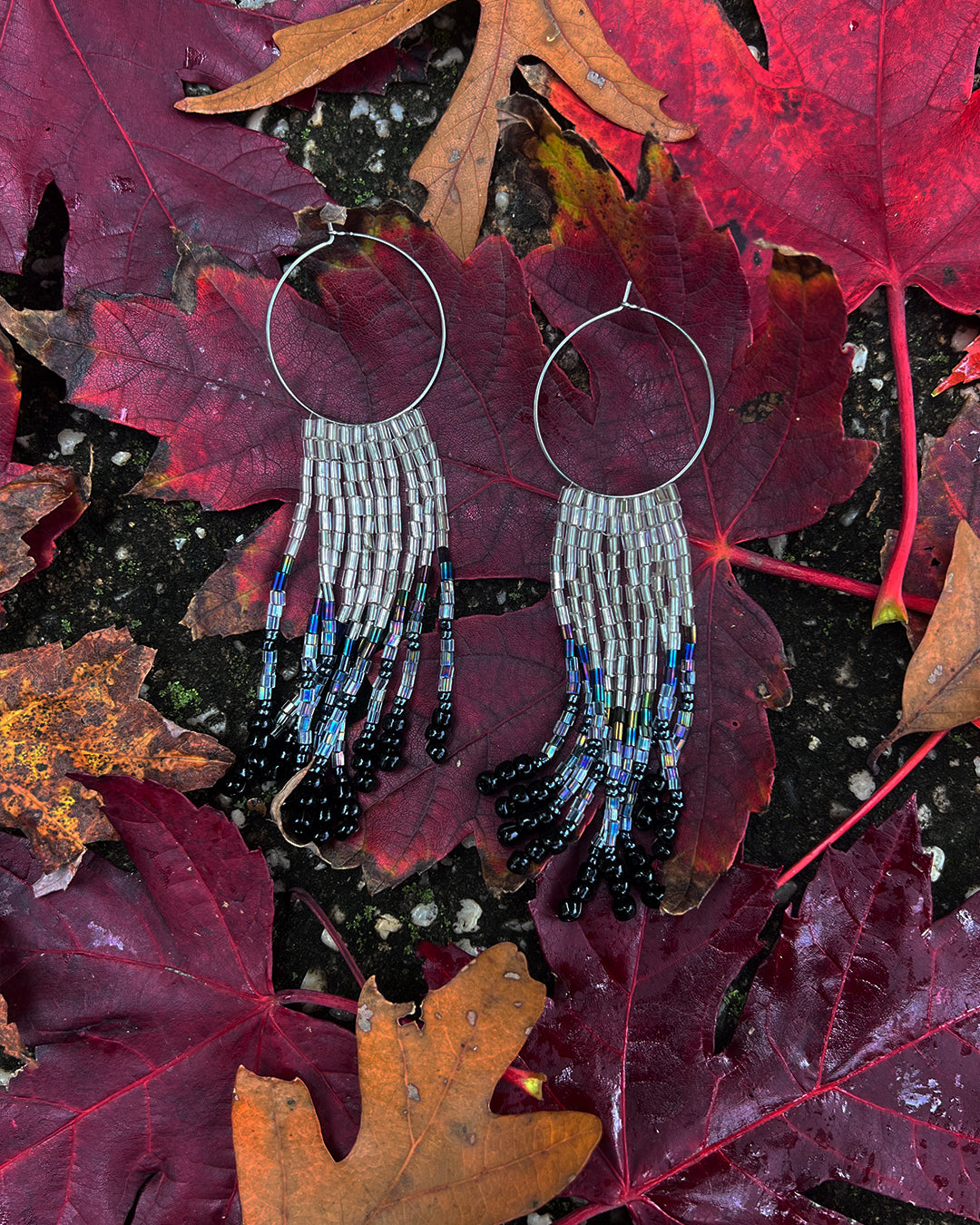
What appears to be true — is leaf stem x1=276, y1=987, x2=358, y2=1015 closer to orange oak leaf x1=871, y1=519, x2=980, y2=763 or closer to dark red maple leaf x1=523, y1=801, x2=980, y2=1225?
dark red maple leaf x1=523, y1=801, x2=980, y2=1225

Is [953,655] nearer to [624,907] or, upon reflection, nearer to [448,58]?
[624,907]

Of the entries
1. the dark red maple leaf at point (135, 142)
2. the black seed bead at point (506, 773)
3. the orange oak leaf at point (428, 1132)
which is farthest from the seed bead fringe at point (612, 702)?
the dark red maple leaf at point (135, 142)

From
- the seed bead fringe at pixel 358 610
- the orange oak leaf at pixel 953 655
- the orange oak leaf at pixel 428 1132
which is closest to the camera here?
the orange oak leaf at pixel 428 1132

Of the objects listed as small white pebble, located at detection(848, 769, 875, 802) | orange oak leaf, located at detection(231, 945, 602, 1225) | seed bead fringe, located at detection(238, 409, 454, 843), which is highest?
seed bead fringe, located at detection(238, 409, 454, 843)

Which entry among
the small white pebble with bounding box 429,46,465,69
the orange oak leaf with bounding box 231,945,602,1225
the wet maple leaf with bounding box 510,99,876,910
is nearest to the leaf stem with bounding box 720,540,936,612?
the wet maple leaf with bounding box 510,99,876,910

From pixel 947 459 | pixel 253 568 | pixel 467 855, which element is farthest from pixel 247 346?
pixel 947 459

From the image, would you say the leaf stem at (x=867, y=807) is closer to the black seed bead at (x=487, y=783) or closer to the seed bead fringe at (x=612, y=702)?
the seed bead fringe at (x=612, y=702)
